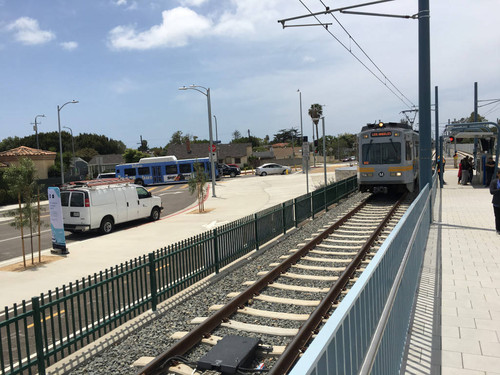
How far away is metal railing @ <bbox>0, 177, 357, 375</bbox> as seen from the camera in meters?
5.67

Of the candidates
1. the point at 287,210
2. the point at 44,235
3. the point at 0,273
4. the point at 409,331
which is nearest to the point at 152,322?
the point at 409,331

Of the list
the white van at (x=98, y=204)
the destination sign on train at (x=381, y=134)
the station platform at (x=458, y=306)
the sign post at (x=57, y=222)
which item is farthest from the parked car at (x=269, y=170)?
the station platform at (x=458, y=306)

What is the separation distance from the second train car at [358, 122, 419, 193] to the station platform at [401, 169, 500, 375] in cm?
644

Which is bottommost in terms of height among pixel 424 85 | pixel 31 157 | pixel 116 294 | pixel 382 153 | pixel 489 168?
pixel 116 294

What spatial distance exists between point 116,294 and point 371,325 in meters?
7.37

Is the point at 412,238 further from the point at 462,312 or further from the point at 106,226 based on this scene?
the point at 106,226

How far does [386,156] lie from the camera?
63.6 ft

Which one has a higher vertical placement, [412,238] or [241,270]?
[412,238]

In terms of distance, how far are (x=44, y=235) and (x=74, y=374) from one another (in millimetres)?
14329

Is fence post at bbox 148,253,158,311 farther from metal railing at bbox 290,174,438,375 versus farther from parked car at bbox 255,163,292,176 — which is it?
parked car at bbox 255,163,292,176

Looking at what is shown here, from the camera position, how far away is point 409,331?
585 centimetres

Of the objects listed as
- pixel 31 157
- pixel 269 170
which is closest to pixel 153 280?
pixel 31 157

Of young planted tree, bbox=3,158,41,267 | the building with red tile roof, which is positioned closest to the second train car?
young planted tree, bbox=3,158,41,267

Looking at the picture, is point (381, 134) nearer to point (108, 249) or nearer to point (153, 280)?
point (108, 249)
